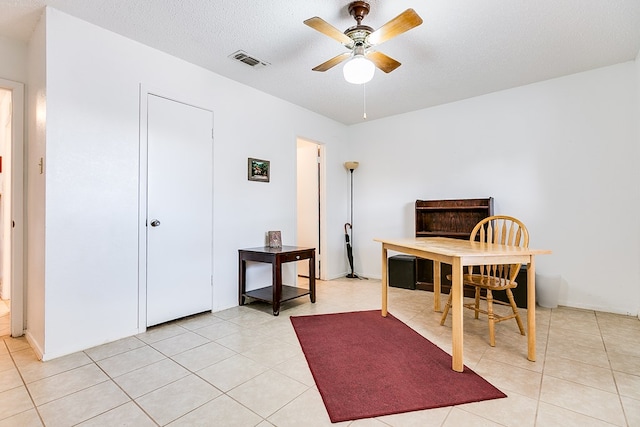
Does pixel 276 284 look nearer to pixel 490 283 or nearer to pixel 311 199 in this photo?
pixel 490 283

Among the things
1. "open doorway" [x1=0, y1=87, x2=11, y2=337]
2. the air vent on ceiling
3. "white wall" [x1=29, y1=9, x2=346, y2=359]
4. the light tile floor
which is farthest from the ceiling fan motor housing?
"open doorway" [x1=0, y1=87, x2=11, y2=337]

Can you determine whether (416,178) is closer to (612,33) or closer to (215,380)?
(612,33)

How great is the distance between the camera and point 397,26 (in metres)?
2.06

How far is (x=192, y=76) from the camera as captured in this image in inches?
120

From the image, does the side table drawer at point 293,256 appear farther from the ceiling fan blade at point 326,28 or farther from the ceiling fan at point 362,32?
the ceiling fan blade at point 326,28

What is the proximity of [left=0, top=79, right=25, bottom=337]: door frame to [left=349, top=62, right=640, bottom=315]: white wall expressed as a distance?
4.35 metres

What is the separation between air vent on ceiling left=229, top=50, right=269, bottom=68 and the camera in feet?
9.37

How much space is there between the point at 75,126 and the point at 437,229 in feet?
13.5

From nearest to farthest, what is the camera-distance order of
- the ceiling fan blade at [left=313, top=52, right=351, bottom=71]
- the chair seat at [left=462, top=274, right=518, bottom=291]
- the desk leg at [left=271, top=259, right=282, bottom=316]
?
the chair seat at [left=462, top=274, right=518, bottom=291] < the ceiling fan blade at [left=313, top=52, right=351, bottom=71] < the desk leg at [left=271, top=259, right=282, bottom=316]

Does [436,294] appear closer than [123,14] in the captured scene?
No

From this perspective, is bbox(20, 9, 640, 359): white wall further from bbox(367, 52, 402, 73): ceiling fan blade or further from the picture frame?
bbox(367, 52, 402, 73): ceiling fan blade

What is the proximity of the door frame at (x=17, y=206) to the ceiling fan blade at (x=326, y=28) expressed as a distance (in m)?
2.57

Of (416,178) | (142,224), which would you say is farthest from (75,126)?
(416,178)

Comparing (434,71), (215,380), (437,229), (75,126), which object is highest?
(434,71)
